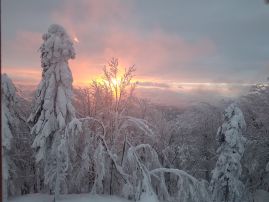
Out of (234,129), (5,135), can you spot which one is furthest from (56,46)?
(5,135)

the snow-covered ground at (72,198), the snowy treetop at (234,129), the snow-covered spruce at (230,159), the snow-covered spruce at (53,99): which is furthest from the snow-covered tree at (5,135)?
the snow-covered spruce at (230,159)

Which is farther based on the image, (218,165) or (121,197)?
(218,165)

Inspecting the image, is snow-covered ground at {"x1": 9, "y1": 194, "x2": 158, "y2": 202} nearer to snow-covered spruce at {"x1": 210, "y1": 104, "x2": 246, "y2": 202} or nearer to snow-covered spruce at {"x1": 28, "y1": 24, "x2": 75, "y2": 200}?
snow-covered spruce at {"x1": 28, "y1": 24, "x2": 75, "y2": 200}

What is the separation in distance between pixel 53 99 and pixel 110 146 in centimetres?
488

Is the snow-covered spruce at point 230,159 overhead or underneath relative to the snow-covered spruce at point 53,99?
underneath

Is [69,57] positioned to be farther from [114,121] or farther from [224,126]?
[224,126]

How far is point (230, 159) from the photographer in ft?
75.7

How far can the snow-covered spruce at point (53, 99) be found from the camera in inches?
743

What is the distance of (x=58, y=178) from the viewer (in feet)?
59.6

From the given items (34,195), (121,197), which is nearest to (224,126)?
(121,197)

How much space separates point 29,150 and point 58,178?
7.38 metres

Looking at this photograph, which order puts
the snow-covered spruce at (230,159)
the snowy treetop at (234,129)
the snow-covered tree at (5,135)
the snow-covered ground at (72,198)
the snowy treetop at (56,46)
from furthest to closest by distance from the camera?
the snow-covered spruce at (230,159)
the snowy treetop at (234,129)
the snowy treetop at (56,46)
the snow-covered ground at (72,198)
the snow-covered tree at (5,135)

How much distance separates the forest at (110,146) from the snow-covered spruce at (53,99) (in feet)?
0.17

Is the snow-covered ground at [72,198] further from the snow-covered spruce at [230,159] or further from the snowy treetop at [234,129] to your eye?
the snowy treetop at [234,129]
